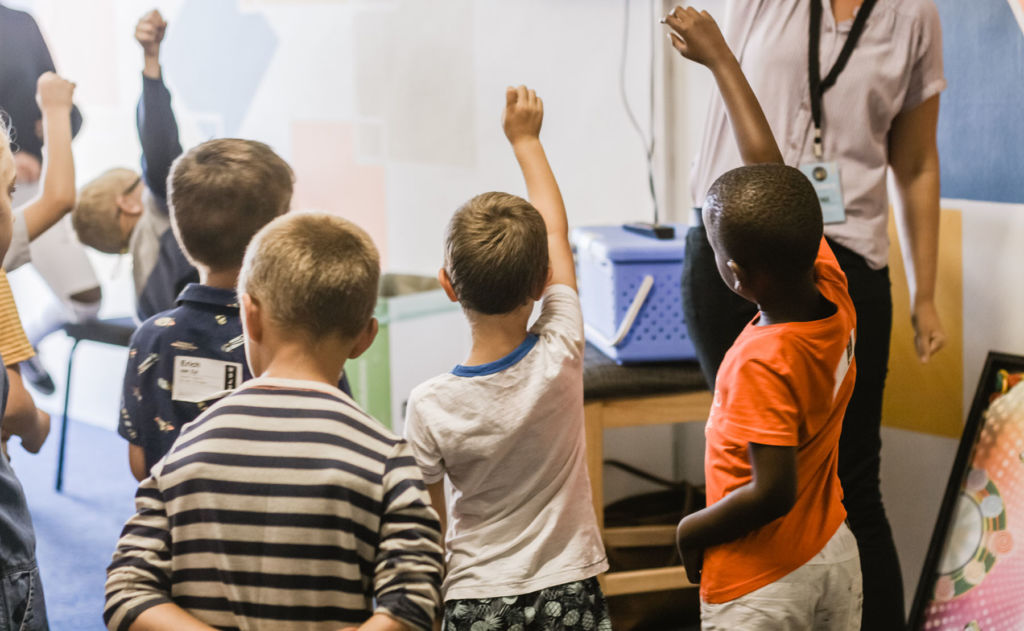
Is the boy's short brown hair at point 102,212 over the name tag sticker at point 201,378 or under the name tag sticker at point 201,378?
over

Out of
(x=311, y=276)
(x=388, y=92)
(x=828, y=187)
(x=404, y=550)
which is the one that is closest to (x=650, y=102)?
(x=388, y=92)

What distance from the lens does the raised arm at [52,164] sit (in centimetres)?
183

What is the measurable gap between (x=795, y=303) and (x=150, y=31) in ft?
4.30

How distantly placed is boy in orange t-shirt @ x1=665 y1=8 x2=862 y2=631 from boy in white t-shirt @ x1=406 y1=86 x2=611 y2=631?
0.17m

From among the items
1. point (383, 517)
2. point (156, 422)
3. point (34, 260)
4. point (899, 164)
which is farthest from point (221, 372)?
point (899, 164)

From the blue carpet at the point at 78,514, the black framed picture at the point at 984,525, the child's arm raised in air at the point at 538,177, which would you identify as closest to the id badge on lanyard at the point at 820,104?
the child's arm raised in air at the point at 538,177

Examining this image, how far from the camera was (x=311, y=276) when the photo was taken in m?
1.02

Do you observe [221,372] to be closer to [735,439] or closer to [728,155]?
[735,439]

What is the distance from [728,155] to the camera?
1.54m

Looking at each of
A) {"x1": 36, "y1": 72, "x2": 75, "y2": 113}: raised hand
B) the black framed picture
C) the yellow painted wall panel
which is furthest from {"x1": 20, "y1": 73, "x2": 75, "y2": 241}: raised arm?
the black framed picture

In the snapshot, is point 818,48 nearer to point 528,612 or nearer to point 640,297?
point 640,297

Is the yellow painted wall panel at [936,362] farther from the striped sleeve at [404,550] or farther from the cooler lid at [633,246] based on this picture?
the striped sleeve at [404,550]

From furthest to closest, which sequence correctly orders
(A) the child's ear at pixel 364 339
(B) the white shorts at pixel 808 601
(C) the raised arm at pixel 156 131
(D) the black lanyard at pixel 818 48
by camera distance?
(C) the raised arm at pixel 156 131, (D) the black lanyard at pixel 818 48, (B) the white shorts at pixel 808 601, (A) the child's ear at pixel 364 339

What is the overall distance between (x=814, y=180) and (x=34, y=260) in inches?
56.9
